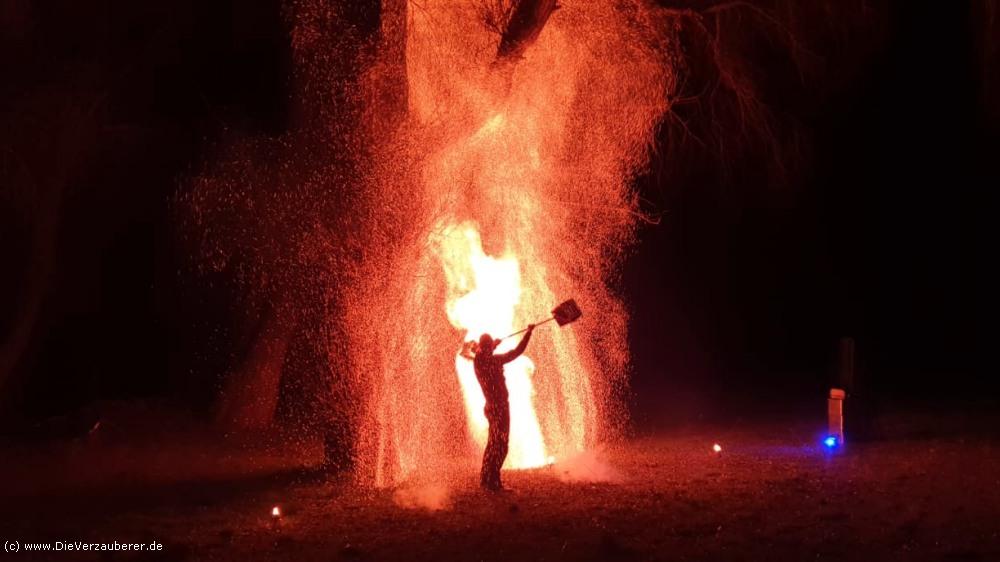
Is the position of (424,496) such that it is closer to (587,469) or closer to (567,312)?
(587,469)

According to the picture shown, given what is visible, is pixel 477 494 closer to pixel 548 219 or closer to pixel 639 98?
pixel 548 219

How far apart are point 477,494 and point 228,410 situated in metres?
6.86

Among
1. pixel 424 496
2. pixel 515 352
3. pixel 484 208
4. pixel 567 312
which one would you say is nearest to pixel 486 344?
pixel 515 352

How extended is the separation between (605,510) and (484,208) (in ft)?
11.7

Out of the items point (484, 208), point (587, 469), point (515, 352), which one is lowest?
point (587, 469)

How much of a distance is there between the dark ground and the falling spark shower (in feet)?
3.34

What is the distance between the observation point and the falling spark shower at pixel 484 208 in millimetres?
10836

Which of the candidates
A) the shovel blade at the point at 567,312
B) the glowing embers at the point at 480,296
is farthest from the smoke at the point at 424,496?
the shovel blade at the point at 567,312

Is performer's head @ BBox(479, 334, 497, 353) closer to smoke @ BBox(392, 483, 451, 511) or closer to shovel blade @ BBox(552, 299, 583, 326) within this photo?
shovel blade @ BBox(552, 299, 583, 326)

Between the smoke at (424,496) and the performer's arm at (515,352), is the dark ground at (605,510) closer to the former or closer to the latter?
the smoke at (424,496)

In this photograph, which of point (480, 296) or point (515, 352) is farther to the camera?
point (480, 296)

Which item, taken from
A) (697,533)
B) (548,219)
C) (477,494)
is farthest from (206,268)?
(697,533)

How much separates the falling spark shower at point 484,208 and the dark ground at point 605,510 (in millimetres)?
1019

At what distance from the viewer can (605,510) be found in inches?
356
